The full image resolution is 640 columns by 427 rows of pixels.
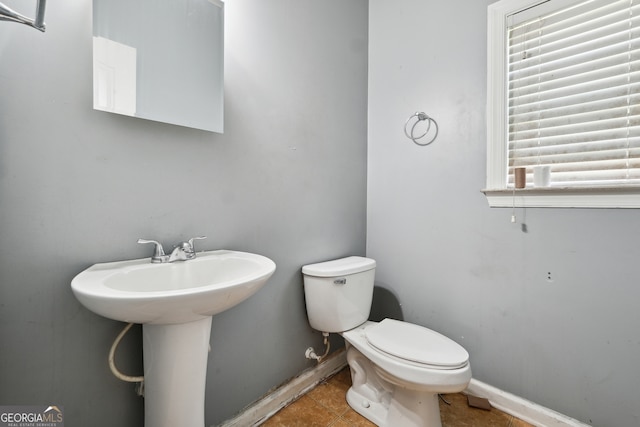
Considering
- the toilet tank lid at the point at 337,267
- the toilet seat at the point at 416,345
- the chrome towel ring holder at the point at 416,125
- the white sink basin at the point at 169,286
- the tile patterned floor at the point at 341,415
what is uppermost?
the chrome towel ring holder at the point at 416,125

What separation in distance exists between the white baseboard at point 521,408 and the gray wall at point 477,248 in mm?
32

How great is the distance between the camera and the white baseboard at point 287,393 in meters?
1.23

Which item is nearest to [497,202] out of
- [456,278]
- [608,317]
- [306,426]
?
[456,278]

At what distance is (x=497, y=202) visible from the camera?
134 cm

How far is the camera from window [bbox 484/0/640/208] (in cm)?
109

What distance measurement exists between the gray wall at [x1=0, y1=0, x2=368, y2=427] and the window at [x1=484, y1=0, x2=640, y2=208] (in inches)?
31.0

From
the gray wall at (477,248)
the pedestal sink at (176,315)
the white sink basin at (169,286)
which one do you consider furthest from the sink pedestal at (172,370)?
the gray wall at (477,248)

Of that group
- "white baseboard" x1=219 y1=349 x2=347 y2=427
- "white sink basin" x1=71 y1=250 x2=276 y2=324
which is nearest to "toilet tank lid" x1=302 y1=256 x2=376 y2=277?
"white sink basin" x1=71 y1=250 x2=276 y2=324

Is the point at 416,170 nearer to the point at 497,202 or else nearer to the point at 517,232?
the point at 497,202

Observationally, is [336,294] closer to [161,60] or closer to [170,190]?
[170,190]

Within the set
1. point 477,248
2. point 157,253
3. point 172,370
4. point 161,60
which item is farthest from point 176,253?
point 477,248

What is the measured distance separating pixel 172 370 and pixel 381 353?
788 mm

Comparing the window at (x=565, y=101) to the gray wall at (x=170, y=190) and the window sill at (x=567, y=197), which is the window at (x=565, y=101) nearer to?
the window sill at (x=567, y=197)

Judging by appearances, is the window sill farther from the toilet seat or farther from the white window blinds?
the toilet seat
